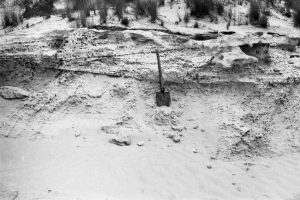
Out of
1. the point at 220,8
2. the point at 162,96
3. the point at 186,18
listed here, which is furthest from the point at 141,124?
the point at 220,8

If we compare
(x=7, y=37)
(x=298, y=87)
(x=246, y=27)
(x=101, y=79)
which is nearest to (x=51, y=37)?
(x=7, y=37)

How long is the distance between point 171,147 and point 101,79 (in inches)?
70.9

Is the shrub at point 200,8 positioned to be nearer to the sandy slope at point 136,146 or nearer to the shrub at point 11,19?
the sandy slope at point 136,146

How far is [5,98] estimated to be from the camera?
21.3ft

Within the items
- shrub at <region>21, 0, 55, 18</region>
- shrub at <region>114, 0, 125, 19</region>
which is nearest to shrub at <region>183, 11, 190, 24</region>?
shrub at <region>114, 0, 125, 19</region>

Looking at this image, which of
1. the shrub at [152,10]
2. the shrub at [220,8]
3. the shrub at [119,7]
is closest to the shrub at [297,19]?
the shrub at [220,8]

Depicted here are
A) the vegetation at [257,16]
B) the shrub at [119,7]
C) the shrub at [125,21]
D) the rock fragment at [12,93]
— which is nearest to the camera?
the rock fragment at [12,93]

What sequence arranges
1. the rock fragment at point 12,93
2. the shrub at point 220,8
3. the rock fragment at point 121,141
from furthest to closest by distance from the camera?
the shrub at point 220,8 < the rock fragment at point 12,93 < the rock fragment at point 121,141

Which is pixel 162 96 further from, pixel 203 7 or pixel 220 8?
pixel 220 8

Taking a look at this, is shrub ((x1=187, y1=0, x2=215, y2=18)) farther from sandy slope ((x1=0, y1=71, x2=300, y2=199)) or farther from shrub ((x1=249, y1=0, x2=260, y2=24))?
sandy slope ((x1=0, y1=71, x2=300, y2=199))

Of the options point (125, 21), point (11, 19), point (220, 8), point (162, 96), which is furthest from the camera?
point (220, 8)

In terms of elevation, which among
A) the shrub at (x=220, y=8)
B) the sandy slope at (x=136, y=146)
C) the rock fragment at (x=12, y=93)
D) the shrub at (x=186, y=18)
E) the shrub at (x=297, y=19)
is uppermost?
the shrub at (x=220, y=8)

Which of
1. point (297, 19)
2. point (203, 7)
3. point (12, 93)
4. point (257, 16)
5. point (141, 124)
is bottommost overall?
point (141, 124)

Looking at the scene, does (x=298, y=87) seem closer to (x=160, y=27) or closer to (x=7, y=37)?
(x=160, y=27)
